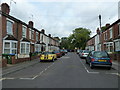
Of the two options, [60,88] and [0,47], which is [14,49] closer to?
[0,47]

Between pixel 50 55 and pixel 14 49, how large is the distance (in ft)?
16.0

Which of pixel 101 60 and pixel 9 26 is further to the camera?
pixel 9 26

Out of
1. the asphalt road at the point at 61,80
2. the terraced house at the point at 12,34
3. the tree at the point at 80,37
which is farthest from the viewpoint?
the tree at the point at 80,37

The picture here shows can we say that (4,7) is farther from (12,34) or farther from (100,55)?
(100,55)

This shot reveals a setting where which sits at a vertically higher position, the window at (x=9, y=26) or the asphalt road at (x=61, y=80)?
the window at (x=9, y=26)

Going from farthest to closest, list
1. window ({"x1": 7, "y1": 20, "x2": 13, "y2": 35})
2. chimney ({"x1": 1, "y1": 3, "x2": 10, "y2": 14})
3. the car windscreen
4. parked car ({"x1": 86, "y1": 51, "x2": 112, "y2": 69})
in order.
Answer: chimney ({"x1": 1, "y1": 3, "x2": 10, "y2": 14}) → window ({"x1": 7, "y1": 20, "x2": 13, "y2": 35}) → the car windscreen → parked car ({"x1": 86, "y1": 51, "x2": 112, "y2": 69})

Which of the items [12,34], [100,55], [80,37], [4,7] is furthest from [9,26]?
[80,37]

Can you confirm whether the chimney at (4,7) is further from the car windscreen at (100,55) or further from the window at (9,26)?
the car windscreen at (100,55)

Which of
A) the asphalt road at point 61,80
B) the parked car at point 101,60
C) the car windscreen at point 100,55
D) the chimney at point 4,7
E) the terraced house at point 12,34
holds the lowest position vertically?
the asphalt road at point 61,80

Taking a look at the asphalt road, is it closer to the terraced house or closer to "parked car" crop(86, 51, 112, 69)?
"parked car" crop(86, 51, 112, 69)

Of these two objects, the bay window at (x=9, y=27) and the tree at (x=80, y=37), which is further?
the tree at (x=80, y=37)

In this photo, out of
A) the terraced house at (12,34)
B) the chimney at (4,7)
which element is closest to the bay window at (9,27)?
the terraced house at (12,34)

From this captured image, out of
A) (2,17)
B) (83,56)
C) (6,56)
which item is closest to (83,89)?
(6,56)

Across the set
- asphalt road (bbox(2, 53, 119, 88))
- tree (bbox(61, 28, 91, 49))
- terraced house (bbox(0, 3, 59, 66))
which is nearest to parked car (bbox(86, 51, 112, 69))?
asphalt road (bbox(2, 53, 119, 88))
